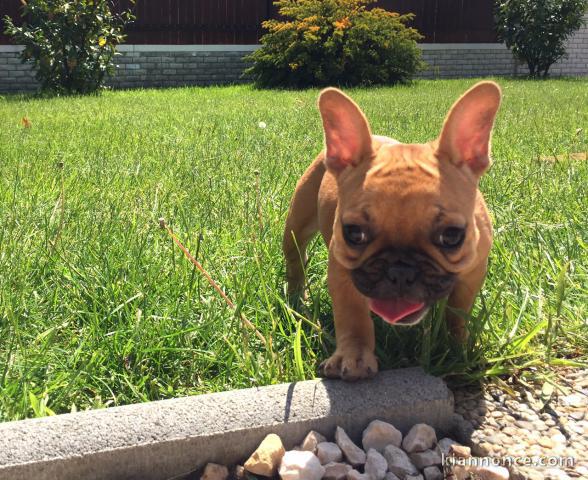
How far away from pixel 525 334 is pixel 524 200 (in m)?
1.81

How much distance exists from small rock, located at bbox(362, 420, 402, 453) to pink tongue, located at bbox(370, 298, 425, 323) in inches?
12.4

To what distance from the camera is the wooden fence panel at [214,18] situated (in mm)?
16016

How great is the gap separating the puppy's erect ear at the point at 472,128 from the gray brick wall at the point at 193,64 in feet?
44.5

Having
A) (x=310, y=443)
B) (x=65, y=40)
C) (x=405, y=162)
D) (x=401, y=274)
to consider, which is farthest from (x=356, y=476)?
(x=65, y=40)

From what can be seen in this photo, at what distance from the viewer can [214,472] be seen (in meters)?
1.78

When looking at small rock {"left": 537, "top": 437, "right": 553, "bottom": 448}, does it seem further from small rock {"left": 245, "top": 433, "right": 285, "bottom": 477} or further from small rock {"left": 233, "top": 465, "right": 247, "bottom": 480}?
small rock {"left": 233, "top": 465, "right": 247, "bottom": 480}

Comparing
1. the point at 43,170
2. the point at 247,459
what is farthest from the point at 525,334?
the point at 43,170

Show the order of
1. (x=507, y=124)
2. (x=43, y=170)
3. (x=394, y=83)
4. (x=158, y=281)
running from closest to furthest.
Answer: (x=158, y=281) < (x=43, y=170) < (x=507, y=124) < (x=394, y=83)

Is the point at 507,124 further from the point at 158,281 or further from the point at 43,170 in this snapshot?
the point at 158,281

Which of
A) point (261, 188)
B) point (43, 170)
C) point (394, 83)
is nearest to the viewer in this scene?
point (261, 188)

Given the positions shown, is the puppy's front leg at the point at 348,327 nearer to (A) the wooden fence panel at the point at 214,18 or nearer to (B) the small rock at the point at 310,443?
(B) the small rock at the point at 310,443

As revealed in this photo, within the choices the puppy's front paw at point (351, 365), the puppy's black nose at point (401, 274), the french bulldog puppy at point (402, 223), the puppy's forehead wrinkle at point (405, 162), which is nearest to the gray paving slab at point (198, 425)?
the puppy's front paw at point (351, 365)

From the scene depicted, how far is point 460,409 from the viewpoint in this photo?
6.86 feet

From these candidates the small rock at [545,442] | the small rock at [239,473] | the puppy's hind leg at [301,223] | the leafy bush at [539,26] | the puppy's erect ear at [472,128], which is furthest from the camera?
the leafy bush at [539,26]
